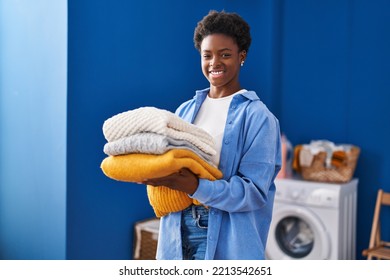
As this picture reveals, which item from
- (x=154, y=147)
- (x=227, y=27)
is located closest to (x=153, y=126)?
(x=154, y=147)

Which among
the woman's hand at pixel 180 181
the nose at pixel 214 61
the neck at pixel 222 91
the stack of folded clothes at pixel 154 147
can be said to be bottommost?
the woman's hand at pixel 180 181

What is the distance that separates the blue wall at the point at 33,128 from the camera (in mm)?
2236

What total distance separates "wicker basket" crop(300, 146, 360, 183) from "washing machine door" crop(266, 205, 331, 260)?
9.1 inches

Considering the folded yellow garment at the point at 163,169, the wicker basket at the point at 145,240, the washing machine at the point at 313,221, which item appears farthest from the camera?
the washing machine at the point at 313,221

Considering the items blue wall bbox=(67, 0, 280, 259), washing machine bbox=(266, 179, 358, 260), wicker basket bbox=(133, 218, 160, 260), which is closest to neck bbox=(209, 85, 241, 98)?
blue wall bbox=(67, 0, 280, 259)

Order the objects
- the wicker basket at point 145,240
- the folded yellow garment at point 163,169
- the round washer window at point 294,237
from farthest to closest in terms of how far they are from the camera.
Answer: the round washer window at point 294,237, the wicker basket at point 145,240, the folded yellow garment at point 163,169

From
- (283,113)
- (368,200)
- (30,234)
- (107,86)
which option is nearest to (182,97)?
(107,86)

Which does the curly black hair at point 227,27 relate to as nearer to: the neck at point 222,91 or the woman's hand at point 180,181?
the neck at point 222,91

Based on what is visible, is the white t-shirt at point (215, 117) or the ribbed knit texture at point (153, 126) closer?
the ribbed knit texture at point (153, 126)

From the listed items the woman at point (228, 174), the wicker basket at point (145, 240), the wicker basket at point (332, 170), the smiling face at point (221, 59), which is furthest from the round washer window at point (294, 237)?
the smiling face at point (221, 59)

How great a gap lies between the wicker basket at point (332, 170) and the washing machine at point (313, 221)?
2.4 inches

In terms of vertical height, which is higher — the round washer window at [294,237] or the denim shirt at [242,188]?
the denim shirt at [242,188]

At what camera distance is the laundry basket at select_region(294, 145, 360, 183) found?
283 centimetres
